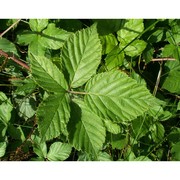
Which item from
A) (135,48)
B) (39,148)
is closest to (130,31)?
(135,48)

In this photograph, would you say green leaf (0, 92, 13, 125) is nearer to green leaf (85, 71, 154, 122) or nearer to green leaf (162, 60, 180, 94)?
green leaf (85, 71, 154, 122)

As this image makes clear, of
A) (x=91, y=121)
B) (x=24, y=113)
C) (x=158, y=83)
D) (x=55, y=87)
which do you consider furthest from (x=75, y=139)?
(x=158, y=83)

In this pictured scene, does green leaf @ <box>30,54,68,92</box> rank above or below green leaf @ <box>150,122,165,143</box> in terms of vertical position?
above

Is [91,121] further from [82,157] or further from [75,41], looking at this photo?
[82,157]

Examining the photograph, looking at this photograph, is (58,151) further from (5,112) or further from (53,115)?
(53,115)

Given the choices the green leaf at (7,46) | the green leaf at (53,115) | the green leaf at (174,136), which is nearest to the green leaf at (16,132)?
the green leaf at (7,46)

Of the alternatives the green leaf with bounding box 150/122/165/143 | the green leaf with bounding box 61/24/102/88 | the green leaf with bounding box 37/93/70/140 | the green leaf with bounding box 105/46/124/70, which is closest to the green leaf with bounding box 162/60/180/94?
the green leaf with bounding box 150/122/165/143

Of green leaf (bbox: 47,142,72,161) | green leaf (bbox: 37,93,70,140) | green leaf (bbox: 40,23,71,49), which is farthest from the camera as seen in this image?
green leaf (bbox: 47,142,72,161)

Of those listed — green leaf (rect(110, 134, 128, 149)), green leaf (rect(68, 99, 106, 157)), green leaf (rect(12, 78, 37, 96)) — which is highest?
green leaf (rect(12, 78, 37, 96))
